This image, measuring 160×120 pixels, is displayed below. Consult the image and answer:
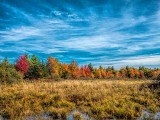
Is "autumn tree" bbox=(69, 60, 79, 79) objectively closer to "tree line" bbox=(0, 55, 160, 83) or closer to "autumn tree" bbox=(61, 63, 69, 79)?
"tree line" bbox=(0, 55, 160, 83)

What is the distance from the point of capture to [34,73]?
62.2m

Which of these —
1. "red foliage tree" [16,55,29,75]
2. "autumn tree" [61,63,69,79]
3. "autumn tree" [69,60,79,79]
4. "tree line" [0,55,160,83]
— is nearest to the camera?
"tree line" [0,55,160,83]

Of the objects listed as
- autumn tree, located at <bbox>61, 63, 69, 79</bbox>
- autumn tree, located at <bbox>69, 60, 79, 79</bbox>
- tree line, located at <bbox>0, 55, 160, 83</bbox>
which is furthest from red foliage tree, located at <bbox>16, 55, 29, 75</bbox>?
autumn tree, located at <bbox>69, 60, 79, 79</bbox>

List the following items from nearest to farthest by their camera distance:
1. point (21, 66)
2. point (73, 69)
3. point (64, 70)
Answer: point (21, 66) → point (64, 70) → point (73, 69)

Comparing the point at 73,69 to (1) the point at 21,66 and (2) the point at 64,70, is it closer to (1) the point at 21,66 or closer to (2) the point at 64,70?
(2) the point at 64,70

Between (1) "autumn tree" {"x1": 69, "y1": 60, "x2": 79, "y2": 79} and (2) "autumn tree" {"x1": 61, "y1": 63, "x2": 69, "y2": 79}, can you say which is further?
(1) "autumn tree" {"x1": 69, "y1": 60, "x2": 79, "y2": 79}

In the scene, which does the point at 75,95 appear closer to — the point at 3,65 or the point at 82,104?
the point at 82,104

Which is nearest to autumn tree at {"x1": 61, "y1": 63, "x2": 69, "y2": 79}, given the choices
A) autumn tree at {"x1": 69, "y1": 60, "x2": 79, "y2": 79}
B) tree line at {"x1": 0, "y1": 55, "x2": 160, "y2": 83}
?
tree line at {"x1": 0, "y1": 55, "x2": 160, "y2": 83}

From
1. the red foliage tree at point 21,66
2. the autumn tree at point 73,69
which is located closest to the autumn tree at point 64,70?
the autumn tree at point 73,69

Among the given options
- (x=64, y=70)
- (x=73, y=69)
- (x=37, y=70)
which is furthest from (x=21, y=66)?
(x=73, y=69)

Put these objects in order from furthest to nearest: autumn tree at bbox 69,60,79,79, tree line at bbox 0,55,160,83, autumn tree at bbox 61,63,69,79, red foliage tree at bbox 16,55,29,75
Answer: autumn tree at bbox 69,60,79,79, autumn tree at bbox 61,63,69,79, red foliage tree at bbox 16,55,29,75, tree line at bbox 0,55,160,83

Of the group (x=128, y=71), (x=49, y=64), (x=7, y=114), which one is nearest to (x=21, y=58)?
(x=49, y=64)

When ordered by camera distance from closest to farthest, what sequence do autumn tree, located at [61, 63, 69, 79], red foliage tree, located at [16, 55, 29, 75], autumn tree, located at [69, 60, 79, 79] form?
red foliage tree, located at [16, 55, 29, 75]
autumn tree, located at [61, 63, 69, 79]
autumn tree, located at [69, 60, 79, 79]

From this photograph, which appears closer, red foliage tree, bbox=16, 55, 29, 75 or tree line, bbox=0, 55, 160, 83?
tree line, bbox=0, 55, 160, 83
